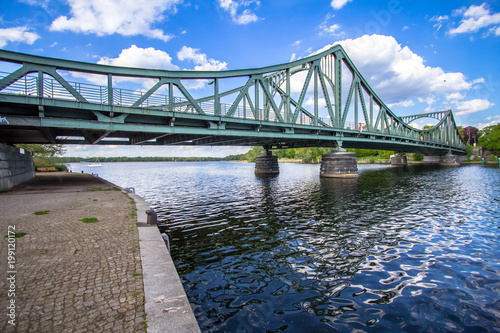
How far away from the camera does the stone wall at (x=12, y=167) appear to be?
61.4 feet

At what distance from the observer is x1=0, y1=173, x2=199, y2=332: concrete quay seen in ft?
11.9

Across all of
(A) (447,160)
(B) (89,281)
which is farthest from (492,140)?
(B) (89,281)

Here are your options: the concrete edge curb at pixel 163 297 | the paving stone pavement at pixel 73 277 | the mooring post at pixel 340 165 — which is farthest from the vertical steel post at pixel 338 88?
the concrete edge curb at pixel 163 297

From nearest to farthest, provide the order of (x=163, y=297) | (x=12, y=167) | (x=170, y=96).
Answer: (x=163, y=297) < (x=12, y=167) < (x=170, y=96)

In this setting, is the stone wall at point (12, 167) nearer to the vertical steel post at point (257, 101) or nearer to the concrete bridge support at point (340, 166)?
the vertical steel post at point (257, 101)

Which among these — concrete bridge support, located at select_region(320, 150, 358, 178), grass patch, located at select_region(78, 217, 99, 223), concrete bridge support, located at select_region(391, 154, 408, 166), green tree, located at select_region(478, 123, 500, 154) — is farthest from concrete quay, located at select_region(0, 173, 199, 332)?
green tree, located at select_region(478, 123, 500, 154)

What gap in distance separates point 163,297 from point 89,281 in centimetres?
176

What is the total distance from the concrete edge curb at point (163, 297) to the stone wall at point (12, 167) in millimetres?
19851

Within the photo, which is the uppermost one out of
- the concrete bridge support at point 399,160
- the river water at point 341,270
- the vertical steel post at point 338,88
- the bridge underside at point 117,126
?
the vertical steel post at point 338,88

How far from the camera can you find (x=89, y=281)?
4832mm

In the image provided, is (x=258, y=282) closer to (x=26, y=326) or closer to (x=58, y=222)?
(x=26, y=326)

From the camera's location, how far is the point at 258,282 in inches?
257

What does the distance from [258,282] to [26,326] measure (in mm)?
4571

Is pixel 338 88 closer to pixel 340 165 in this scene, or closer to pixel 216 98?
pixel 340 165
